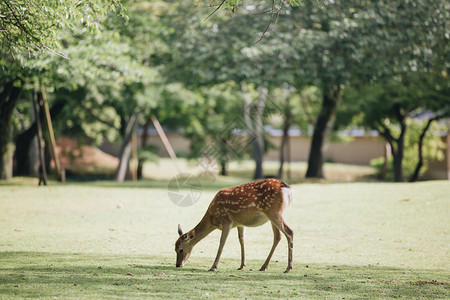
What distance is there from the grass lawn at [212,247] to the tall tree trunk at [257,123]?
7720mm

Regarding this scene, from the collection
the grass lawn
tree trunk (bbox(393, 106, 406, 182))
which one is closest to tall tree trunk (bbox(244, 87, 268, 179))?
tree trunk (bbox(393, 106, 406, 182))

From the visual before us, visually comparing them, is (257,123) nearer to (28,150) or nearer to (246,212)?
(28,150)

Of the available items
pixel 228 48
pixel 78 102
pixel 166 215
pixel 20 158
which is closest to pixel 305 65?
pixel 228 48

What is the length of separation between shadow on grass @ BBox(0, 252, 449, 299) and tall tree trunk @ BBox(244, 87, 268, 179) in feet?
56.2

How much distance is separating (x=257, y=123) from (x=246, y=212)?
2035 centimetres

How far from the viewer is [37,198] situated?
15.5 metres

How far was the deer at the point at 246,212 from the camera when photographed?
7504 mm

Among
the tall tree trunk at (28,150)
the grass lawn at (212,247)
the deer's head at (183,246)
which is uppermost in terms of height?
the tall tree trunk at (28,150)

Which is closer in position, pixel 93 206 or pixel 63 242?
pixel 63 242

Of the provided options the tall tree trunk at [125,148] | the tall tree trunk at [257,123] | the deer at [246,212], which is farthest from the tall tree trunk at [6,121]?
the deer at [246,212]

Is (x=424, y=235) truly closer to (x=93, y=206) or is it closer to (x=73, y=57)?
(x=93, y=206)

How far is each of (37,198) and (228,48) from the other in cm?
869

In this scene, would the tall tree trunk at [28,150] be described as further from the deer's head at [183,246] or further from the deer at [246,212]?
the deer at [246,212]

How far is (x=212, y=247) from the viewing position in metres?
10.1
